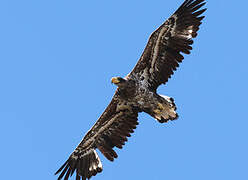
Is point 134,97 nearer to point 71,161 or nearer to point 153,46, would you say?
point 153,46

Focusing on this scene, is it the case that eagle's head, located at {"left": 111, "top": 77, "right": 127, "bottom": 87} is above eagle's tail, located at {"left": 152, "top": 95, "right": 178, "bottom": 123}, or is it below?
above

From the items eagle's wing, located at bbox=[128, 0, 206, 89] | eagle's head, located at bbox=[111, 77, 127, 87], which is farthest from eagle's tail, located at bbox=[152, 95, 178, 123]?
eagle's head, located at bbox=[111, 77, 127, 87]

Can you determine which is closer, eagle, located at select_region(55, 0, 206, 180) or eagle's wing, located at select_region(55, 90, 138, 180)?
eagle, located at select_region(55, 0, 206, 180)

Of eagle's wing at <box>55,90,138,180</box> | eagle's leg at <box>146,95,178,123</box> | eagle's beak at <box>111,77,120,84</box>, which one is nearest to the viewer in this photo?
eagle's beak at <box>111,77,120,84</box>

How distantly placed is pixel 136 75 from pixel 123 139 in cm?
238

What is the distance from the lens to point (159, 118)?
65.8 feet

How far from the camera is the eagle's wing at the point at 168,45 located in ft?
64.4

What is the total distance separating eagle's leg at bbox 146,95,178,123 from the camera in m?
19.9

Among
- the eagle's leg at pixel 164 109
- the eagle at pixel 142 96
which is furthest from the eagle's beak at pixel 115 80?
the eagle's leg at pixel 164 109

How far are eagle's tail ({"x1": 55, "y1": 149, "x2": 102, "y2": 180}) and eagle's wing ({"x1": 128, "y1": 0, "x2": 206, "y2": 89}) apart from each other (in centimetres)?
339

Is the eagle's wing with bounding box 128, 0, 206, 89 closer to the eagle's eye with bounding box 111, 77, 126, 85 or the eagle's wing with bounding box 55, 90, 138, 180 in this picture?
the eagle's eye with bounding box 111, 77, 126, 85

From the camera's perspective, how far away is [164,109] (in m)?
19.9

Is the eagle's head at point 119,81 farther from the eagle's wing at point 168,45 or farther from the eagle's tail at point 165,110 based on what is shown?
the eagle's tail at point 165,110

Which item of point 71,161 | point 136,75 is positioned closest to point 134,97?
point 136,75
